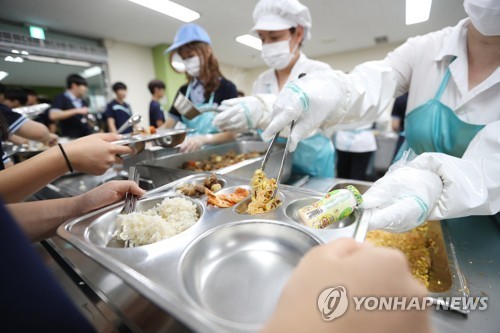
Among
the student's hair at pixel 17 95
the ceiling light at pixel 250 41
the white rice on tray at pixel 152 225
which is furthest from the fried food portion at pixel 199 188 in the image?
the student's hair at pixel 17 95

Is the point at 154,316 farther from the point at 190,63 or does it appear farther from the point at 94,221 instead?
the point at 190,63

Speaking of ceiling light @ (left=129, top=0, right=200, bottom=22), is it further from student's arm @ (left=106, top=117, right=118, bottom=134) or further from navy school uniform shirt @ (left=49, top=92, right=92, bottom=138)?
student's arm @ (left=106, top=117, right=118, bottom=134)

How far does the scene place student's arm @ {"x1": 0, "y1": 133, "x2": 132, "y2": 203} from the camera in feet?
2.56

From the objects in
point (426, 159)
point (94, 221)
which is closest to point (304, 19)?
point (426, 159)

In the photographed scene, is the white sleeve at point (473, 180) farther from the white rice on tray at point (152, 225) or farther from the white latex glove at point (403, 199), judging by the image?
the white rice on tray at point (152, 225)

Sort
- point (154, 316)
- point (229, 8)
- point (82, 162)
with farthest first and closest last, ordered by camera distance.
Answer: point (229, 8) < point (82, 162) < point (154, 316)

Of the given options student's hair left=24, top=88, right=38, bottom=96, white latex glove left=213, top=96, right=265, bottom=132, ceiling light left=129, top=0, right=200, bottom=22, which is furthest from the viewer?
white latex glove left=213, top=96, right=265, bottom=132

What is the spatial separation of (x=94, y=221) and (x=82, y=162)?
0.27 meters

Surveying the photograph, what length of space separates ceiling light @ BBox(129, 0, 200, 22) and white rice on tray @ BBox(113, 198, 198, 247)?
901 millimetres

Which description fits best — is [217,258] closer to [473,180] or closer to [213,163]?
[473,180]

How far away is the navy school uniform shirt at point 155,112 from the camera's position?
2068 mm

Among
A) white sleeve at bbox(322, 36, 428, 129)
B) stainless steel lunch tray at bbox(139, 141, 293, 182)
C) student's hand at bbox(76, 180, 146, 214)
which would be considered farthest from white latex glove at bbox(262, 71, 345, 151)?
student's hand at bbox(76, 180, 146, 214)

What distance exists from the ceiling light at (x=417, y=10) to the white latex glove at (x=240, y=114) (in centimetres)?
93

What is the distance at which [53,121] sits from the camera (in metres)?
2.20
